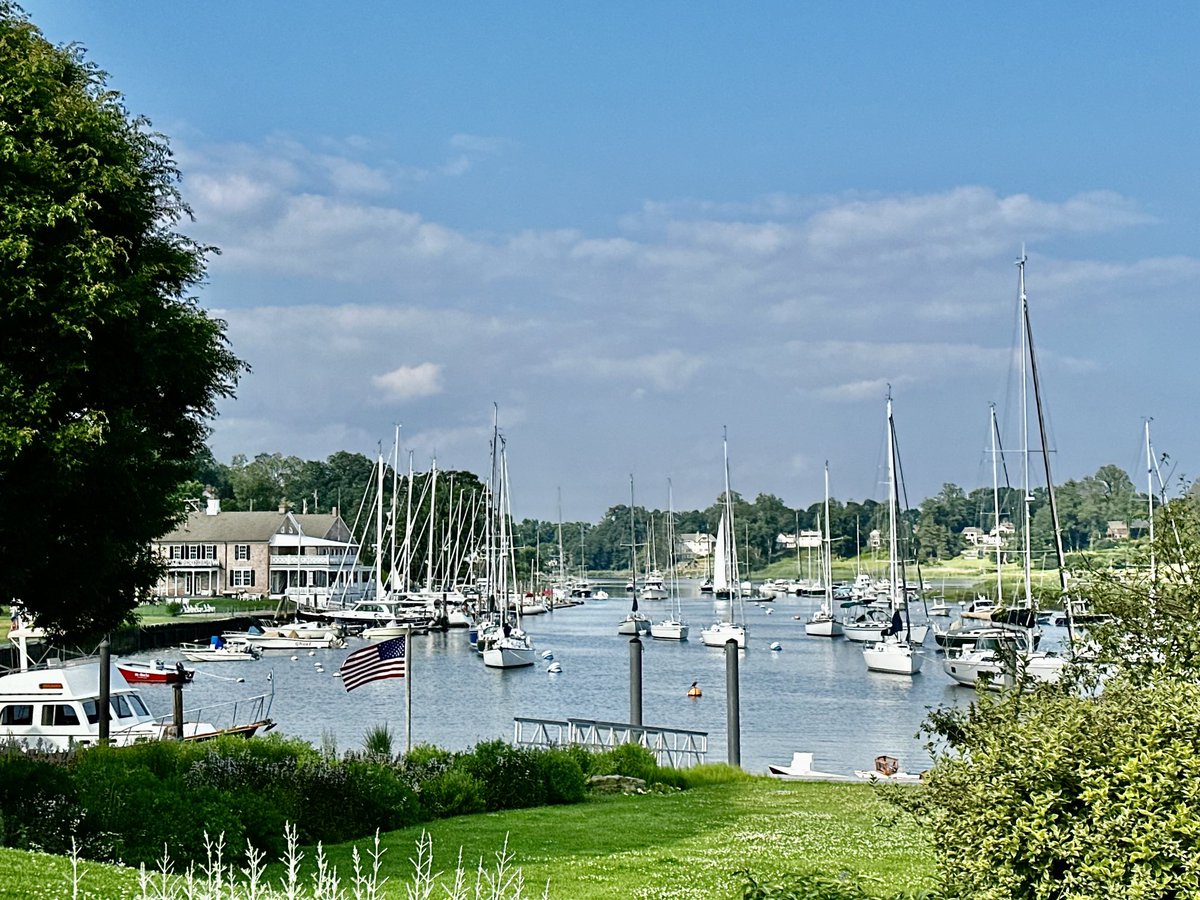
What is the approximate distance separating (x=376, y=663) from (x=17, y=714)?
1207 centimetres

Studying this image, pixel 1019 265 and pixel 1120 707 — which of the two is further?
pixel 1019 265

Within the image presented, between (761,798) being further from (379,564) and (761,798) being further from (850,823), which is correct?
(379,564)

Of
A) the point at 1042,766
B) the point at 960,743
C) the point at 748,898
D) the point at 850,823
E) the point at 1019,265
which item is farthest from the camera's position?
the point at 1019,265

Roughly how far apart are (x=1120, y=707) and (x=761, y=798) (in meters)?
13.9

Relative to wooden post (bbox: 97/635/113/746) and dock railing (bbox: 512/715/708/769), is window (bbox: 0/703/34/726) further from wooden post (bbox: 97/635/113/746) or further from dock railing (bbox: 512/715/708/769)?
dock railing (bbox: 512/715/708/769)

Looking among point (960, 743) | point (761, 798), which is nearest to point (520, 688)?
point (761, 798)

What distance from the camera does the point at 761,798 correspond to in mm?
21250

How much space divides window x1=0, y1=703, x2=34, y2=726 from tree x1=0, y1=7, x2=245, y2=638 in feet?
48.0

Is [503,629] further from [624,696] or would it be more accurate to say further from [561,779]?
[561,779]

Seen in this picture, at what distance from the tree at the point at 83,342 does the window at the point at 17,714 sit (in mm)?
14640

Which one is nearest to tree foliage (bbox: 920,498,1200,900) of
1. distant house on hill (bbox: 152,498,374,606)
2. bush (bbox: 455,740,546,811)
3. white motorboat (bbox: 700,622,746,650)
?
bush (bbox: 455,740,546,811)

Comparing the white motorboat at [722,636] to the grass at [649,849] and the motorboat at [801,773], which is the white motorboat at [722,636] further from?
the grass at [649,849]

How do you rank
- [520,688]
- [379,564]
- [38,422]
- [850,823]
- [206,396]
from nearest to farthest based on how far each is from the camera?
[38,422] < [850,823] < [206,396] < [520,688] < [379,564]

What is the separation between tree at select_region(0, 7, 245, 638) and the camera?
1606 centimetres
